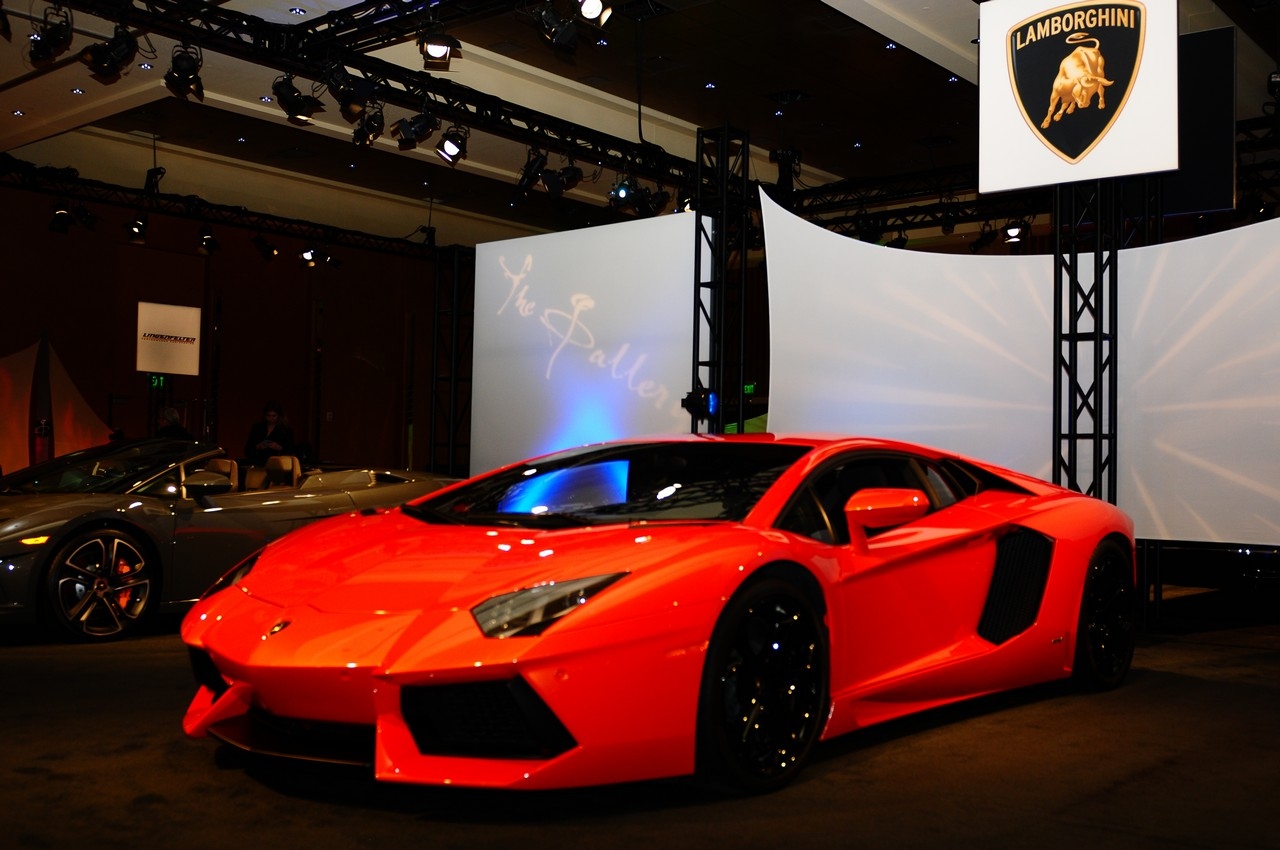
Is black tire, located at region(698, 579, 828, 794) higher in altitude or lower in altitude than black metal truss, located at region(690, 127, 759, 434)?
lower

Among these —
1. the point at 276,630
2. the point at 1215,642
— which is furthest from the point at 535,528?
the point at 1215,642

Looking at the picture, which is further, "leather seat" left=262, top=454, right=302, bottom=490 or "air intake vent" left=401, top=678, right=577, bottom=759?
"leather seat" left=262, top=454, right=302, bottom=490

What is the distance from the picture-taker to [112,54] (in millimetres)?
10375

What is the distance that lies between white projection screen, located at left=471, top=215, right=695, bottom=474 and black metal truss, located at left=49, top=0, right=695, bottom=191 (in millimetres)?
2153

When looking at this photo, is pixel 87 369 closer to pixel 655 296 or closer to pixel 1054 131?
pixel 655 296

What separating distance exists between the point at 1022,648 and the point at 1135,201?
7.07m

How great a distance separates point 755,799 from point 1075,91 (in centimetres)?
529

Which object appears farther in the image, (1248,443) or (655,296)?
(655,296)

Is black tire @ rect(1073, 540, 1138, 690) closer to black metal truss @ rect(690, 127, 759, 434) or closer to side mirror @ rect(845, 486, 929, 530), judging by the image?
side mirror @ rect(845, 486, 929, 530)

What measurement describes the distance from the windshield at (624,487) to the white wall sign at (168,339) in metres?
16.4

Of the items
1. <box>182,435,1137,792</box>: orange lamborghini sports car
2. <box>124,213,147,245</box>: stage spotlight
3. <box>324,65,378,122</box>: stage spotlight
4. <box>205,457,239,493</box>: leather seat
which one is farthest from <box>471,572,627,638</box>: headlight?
<box>124,213,147,245</box>: stage spotlight

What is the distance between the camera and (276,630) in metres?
3.19

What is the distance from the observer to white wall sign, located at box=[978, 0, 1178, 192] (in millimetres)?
6902

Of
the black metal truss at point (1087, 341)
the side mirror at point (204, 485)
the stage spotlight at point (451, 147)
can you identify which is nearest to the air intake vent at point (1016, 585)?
the black metal truss at point (1087, 341)
